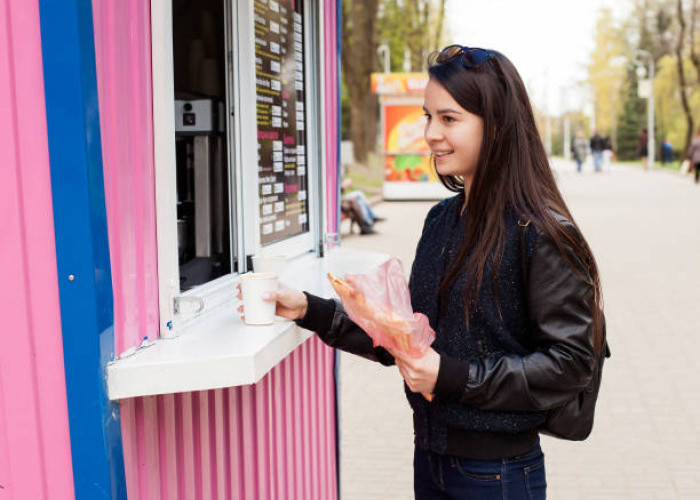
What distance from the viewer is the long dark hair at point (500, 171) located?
2.11 metres

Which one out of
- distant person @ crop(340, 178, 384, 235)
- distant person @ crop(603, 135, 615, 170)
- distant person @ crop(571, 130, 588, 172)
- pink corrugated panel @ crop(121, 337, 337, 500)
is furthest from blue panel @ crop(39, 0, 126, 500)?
distant person @ crop(603, 135, 615, 170)

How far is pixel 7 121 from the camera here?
5.80 ft

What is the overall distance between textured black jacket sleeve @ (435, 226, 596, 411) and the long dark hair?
0.07 metres

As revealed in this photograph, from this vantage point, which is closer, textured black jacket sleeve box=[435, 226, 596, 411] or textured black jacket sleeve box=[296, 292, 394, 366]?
textured black jacket sleeve box=[435, 226, 596, 411]

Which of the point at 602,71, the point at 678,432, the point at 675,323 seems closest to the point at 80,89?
the point at 678,432

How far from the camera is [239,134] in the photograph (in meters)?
2.92

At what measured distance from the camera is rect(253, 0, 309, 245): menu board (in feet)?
10.2

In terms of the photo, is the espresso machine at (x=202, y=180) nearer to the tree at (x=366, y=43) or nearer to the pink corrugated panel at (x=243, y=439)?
the pink corrugated panel at (x=243, y=439)

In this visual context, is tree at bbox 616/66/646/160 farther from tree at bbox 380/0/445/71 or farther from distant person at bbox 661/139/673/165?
tree at bbox 380/0/445/71

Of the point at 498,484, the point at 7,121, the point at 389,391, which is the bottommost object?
the point at 389,391

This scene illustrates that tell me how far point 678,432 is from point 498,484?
3961 millimetres

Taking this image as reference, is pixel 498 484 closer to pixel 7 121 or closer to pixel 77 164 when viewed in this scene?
pixel 77 164

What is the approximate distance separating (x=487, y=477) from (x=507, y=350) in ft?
0.99

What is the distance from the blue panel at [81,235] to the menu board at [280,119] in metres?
1.29
